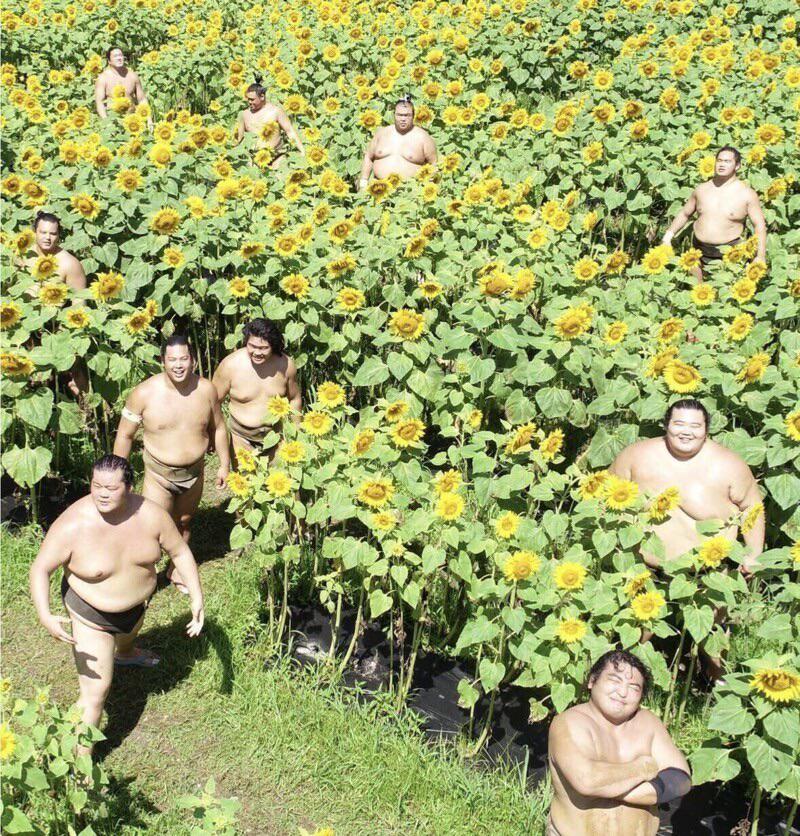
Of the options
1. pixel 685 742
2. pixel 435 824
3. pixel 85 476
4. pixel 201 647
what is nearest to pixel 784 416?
pixel 685 742

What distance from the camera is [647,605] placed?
4109 mm

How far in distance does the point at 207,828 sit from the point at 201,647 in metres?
2.10

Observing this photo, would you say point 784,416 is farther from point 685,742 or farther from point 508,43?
point 508,43

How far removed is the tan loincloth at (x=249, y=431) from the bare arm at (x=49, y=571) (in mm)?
1801

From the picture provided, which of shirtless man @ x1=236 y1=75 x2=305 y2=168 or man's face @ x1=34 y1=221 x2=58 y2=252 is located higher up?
shirtless man @ x1=236 y1=75 x2=305 y2=168

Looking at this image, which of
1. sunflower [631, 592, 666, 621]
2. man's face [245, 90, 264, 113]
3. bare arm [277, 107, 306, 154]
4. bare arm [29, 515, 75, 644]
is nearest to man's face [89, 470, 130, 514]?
bare arm [29, 515, 75, 644]

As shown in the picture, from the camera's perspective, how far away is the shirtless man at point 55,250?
6.63 m

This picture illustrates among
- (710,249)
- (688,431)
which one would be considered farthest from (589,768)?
(710,249)

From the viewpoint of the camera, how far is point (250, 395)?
5941mm

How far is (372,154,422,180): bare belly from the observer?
8827 millimetres

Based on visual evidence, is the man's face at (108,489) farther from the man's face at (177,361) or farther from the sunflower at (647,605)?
the sunflower at (647,605)

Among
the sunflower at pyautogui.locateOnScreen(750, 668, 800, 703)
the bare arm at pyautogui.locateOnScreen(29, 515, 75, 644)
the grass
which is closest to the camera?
the sunflower at pyautogui.locateOnScreen(750, 668, 800, 703)

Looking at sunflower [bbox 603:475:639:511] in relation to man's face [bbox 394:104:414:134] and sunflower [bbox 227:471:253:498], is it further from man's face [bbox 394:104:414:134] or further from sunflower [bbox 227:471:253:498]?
man's face [bbox 394:104:414:134]

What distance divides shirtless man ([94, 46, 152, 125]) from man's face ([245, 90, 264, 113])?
161 cm
